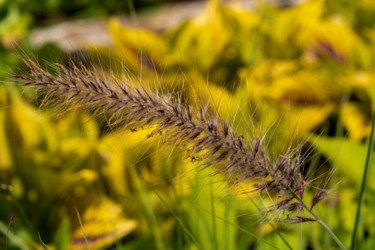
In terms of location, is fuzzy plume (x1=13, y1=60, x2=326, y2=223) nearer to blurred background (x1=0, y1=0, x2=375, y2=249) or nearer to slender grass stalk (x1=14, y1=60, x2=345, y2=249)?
slender grass stalk (x1=14, y1=60, x2=345, y2=249)

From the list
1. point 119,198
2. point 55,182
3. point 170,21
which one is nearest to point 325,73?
point 119,198

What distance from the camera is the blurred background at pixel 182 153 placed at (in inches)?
60.6

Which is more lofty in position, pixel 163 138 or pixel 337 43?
pixel 163 138

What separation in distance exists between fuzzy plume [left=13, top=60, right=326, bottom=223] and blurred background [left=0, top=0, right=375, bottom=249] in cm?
36

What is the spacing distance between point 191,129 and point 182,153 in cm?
53

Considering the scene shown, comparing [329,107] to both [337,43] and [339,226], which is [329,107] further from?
[339,226]

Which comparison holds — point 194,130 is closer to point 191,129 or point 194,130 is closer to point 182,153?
point 191,129

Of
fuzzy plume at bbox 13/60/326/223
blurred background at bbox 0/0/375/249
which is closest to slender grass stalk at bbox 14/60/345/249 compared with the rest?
fuzzy plume at bbox 13/60/326/223

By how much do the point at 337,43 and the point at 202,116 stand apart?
1499 mm

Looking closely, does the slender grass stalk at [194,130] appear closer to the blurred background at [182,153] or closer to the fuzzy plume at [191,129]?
the fuzzy plume at [191,129]

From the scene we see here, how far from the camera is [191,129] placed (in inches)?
32.4

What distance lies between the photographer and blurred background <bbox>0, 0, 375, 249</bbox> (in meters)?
1.54

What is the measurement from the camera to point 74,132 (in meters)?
2.02

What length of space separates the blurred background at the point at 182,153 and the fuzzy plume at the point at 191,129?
14.2 inches
